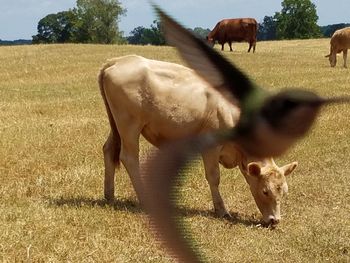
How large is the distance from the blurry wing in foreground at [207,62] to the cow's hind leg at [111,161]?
4835 millimetres

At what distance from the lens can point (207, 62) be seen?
2.04 feet

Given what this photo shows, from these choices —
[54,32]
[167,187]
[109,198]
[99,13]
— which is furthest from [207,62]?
[54,32]

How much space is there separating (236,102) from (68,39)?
138 ft

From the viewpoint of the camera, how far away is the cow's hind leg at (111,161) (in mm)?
5461

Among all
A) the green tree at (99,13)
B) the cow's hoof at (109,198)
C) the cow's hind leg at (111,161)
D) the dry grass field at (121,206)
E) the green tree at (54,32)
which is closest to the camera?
the green tree at (99,13)

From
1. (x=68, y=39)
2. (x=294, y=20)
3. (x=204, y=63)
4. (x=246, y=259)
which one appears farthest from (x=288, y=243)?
(x=68, y=39)

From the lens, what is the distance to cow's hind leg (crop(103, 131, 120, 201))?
5.46 m

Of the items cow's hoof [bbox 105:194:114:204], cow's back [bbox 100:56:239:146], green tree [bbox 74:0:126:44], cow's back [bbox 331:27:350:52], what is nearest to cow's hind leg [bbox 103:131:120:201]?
cow's hoof [bbox 105:194:114:204]

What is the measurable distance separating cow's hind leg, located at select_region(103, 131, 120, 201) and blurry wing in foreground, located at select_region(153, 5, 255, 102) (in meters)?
4.83

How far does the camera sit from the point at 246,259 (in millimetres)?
3891

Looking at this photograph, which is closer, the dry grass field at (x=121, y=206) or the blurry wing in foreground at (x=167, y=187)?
the blurry wing in foreground at (x=167, y=187)

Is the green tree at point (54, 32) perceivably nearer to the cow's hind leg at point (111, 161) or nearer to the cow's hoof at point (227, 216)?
the cow's hind leg at point (111, 161)

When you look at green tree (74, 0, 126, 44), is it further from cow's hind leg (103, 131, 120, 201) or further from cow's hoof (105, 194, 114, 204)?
cow's hoof (105, 194, 114, 204)

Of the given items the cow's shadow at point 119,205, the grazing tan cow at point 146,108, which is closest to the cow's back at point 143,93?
the grazing tan cow at point 146,108
